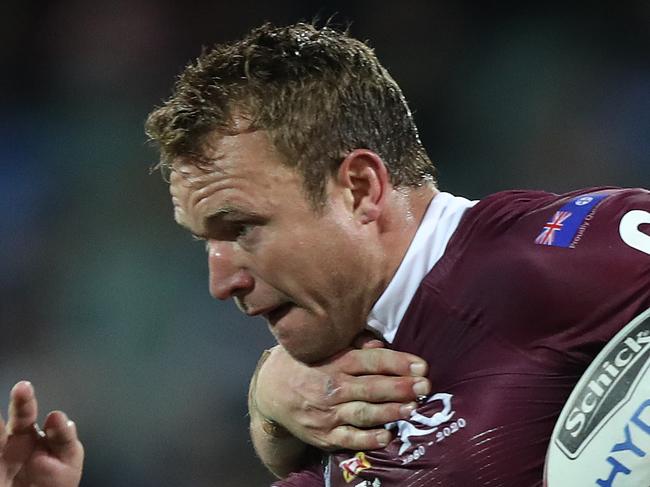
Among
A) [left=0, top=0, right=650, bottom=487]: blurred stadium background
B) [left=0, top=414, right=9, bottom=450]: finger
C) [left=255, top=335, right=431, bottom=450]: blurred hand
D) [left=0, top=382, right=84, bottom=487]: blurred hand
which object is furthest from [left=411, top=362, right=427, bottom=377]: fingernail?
[left=0, top=0, right=650, bottom=487]: blurred stadium background

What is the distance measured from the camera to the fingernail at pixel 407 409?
1.49 meters

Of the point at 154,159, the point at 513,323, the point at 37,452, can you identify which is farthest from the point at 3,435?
the point at 154,159

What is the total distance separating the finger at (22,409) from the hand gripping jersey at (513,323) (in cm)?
56

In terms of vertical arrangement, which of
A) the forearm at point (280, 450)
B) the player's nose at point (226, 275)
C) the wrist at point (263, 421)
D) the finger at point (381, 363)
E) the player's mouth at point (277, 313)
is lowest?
the forearm at point (280, 450)

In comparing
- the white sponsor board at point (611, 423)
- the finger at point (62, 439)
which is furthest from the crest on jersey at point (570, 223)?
the finger at point (62, 439)

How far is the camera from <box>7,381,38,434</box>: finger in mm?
1608

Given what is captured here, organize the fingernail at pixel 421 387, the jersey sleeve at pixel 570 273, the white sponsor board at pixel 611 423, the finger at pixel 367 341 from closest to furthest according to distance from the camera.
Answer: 1. the white sponsor board at pixel 611 423
2. the jersey sleeve at pixel 570 273
3. the fingernail at pixel 421 387
4. the finger at pixel 367 341

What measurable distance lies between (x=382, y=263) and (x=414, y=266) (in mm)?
49

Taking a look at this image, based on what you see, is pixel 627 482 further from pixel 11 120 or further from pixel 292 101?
pixel 11 120

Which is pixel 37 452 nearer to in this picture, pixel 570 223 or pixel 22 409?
pixel 22 409

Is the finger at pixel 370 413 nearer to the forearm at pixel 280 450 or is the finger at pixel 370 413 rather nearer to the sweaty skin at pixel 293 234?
the sweaty skin at pixel 293 234

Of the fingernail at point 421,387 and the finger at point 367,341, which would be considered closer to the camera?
the fingernail at point 421,387

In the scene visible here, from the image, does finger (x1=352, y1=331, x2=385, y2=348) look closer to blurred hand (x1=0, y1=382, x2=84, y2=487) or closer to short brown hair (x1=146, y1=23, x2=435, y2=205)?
short brown hair (x1=146, y1=23, x2=435, y2=205)

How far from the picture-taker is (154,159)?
3.98m
